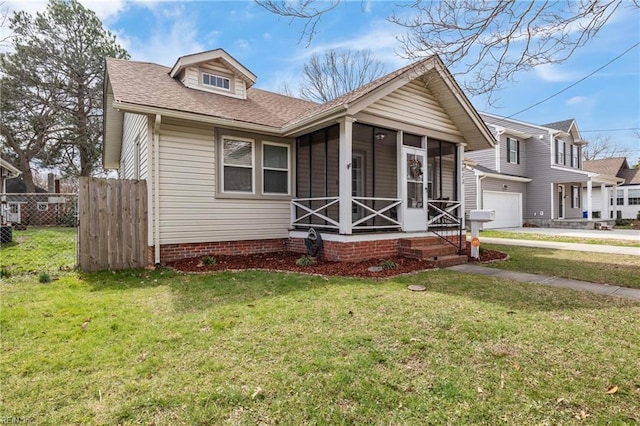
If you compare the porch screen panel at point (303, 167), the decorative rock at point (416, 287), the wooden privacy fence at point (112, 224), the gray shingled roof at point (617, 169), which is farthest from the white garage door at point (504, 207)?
the wooden privacy fence at point (112, 224)

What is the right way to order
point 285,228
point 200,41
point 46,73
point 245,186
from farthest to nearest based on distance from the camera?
1. point 46,73
2. point 200,41
3. point 285,228
4. point 245,186

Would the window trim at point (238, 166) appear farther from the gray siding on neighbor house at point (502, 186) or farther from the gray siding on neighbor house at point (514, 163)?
the gray siding on neighbor house at point (514, 163)

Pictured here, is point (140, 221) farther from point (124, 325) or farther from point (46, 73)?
point (46, 73)

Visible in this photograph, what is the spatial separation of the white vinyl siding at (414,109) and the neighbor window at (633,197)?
32424mm

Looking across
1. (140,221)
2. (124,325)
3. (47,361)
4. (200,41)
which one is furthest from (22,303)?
(200,41)

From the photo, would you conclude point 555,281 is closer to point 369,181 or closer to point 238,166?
point 369,181

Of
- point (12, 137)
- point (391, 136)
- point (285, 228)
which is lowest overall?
point (285, 228)

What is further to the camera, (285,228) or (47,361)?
(285,228)

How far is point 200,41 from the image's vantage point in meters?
11.3

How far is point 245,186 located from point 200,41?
593cm

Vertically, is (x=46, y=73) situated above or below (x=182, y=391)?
above

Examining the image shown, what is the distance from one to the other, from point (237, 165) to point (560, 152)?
23.9 meters

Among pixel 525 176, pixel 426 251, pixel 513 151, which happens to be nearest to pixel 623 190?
pixel 525 176

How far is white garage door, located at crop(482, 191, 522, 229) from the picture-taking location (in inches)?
774
